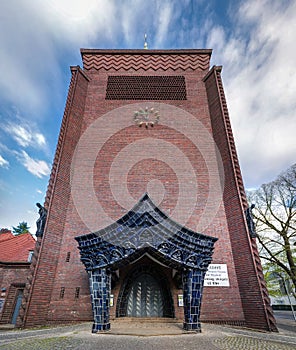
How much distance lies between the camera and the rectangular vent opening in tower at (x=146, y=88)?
48.3ft

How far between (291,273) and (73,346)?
1485 centimetres

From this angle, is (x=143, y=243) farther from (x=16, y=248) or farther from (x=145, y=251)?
(x=16, y=248)

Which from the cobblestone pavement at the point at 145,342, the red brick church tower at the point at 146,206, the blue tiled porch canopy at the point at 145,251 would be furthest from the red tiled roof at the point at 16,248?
the blue tiled porch canopy at the point at 145,251

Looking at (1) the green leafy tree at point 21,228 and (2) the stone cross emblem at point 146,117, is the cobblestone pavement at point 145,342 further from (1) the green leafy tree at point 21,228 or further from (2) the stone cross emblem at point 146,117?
(1) the green leafy tree at point 21,228

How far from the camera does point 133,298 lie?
30.9 ft

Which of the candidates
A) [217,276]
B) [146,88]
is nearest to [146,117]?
[146,88]

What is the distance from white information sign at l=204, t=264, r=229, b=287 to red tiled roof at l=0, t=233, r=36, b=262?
11840mm

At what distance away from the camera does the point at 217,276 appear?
9.29 m

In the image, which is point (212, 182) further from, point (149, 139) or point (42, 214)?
point (42, 214)

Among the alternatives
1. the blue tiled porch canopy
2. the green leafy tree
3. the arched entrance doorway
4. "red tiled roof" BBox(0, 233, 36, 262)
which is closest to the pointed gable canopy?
the blue tiled porch canopy

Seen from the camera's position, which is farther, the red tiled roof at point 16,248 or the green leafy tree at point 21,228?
the green leafy tree at point 21,228

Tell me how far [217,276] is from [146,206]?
4.92m

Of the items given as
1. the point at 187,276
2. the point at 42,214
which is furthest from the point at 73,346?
the point at 42,214

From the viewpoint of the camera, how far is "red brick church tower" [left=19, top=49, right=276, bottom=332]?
22.4ft
